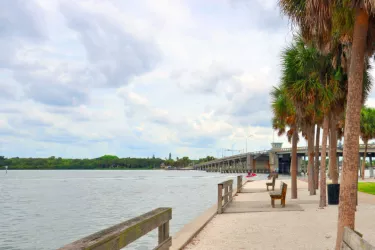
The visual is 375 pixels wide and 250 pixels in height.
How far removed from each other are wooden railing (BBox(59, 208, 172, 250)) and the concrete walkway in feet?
11.3

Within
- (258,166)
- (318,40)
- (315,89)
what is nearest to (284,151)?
(258,166)

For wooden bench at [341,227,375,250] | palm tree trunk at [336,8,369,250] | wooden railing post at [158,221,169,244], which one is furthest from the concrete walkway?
wooden bench at [341,227,375,250]

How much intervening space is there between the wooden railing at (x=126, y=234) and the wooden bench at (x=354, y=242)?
2.49 metres

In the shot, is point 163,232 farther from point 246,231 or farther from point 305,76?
point 305,76

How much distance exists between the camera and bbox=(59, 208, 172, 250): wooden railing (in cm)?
397

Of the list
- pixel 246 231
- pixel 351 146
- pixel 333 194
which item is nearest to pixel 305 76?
pixel 333 194

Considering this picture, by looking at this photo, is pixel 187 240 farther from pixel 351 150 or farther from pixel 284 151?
pixel 284 151

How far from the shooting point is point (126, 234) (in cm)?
494

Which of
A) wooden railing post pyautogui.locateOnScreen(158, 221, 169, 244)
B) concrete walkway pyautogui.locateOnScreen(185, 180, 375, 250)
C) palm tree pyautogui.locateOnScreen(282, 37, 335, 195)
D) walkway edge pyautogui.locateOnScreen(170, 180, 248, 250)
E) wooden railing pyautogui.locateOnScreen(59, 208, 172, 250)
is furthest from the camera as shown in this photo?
palm tree pyautogui.locateOnScreen(282, 37, 335, 195)

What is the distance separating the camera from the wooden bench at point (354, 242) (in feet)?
14.7

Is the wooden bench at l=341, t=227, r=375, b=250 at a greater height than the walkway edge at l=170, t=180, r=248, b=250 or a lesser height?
greater

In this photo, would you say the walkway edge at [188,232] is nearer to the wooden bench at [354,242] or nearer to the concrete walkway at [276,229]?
the concrete walkway at [276,229]

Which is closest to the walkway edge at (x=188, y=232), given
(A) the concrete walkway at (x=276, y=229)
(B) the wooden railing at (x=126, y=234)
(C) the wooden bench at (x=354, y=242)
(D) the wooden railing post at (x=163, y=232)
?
(A) the concrete walkway at (x=276, y=229)

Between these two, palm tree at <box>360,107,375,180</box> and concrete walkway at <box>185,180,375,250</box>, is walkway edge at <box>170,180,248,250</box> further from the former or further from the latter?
palm tree at <box>360,107,375,180</box>
